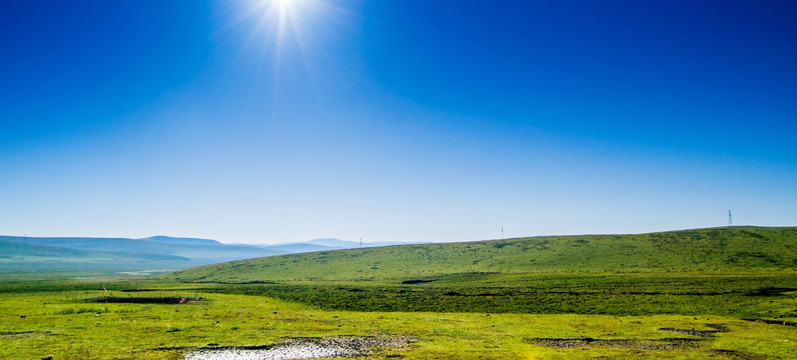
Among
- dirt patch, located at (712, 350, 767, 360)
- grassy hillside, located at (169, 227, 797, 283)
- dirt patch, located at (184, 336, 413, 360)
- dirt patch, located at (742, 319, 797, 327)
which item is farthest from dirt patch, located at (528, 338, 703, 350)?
grassy hillside, located at (169, 227, 797, 283)

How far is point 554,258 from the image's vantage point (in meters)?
123

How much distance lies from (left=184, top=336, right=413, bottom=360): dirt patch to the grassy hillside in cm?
8147

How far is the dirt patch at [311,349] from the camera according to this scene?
25.0 metres

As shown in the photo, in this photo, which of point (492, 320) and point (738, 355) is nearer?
point (738, 355)

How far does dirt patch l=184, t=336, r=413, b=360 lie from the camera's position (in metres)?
25.0

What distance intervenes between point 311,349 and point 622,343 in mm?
21507

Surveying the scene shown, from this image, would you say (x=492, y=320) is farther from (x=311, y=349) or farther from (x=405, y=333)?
(x=311, y=349)

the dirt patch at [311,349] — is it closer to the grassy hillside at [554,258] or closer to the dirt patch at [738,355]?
the dirt patch at [738,355]

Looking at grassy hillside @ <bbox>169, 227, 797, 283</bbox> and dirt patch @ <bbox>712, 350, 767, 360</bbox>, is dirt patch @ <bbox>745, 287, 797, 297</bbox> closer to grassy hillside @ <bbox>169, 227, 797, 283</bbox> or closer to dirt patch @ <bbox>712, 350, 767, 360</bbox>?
grassy hillside @ <bbox>169, 227, 797, 283</bbox>

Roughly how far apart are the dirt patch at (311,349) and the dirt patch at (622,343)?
10.1 metres

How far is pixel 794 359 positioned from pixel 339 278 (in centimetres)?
10751

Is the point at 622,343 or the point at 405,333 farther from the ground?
the point at 622,343

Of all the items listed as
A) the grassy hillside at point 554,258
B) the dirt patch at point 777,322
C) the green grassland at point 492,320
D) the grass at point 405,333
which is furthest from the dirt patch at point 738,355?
the grassy hillside at point 554,258

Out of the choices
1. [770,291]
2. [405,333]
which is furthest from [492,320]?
[770,291]
